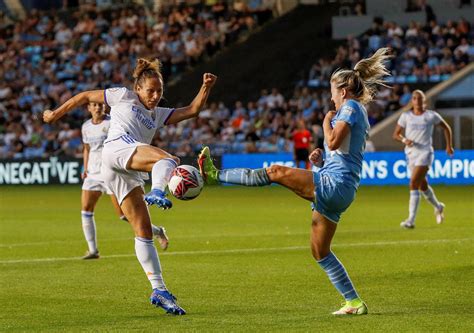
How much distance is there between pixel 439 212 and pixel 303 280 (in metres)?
8.86

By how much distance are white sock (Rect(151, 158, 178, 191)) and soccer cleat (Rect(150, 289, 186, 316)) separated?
1.14m

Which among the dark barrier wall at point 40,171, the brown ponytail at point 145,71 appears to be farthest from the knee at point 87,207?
the dark barrier wall at point 40,171

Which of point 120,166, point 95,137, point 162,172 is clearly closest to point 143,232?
point 120,166

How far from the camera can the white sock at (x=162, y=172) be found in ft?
33.2

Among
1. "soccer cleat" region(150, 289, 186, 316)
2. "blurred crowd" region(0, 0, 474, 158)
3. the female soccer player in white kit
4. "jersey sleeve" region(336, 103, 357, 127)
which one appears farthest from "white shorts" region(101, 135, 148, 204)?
"blurred crowd" region(0, 0, 474, 158)

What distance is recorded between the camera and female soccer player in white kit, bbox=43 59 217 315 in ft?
35.7

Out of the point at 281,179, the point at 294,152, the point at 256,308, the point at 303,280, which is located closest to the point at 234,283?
the point at 303,280

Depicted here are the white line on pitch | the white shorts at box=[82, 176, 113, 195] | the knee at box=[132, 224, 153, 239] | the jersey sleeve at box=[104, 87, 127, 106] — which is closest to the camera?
the knee at box=[132, 224, 153, 239]

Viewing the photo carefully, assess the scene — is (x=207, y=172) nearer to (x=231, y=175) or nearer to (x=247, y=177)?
(x=231, y=175)

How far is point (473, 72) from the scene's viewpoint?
39906 millimetres

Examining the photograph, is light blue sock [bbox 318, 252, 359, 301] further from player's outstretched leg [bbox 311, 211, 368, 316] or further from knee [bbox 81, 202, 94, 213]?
knee [bbox 81, 202, 94, 213]

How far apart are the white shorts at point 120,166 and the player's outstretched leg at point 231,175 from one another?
2.81 ft

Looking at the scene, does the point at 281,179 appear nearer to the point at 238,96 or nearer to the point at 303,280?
the point at 303,280

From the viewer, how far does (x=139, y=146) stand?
11.0 meters
